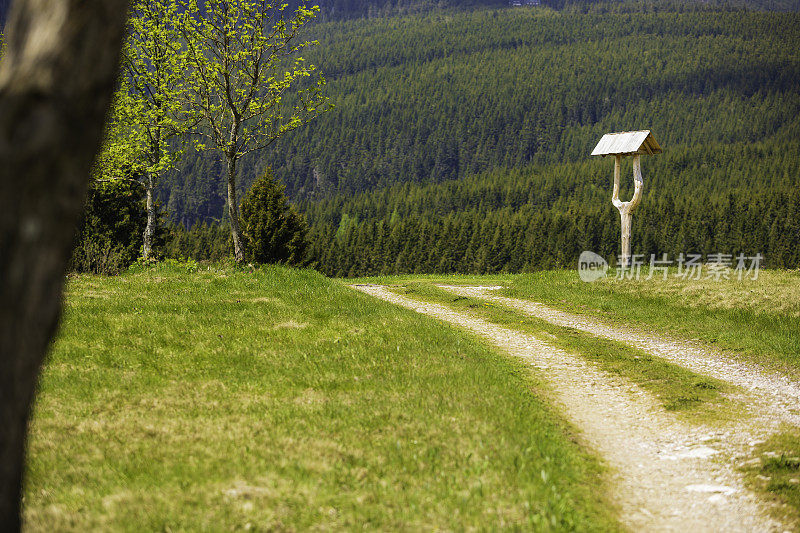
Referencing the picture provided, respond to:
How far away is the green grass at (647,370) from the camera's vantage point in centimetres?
1047

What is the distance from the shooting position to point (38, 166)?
11.2ft

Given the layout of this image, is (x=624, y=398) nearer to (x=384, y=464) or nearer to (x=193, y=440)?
(x=384, y=464)

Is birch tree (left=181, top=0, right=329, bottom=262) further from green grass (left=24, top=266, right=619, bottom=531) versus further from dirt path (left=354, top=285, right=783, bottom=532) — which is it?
dirt path (left=354, top=285, right=783, bottom=532)

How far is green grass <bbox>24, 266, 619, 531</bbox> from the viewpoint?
611cm

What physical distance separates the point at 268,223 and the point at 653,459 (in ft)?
146

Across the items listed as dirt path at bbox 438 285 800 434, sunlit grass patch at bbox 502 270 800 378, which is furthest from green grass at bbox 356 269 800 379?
dirt path at bbox 438 285 800 434

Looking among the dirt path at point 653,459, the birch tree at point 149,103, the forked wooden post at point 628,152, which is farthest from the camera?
the forked wooden post at point 628,152

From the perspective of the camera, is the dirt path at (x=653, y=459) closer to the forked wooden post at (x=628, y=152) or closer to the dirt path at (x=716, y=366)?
the dirt path at (x=716, y=366)

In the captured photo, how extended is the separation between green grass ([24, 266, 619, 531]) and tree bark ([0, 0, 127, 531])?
2.64 meters

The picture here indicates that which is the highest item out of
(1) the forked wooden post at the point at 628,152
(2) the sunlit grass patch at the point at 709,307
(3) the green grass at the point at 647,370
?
(1) the forked wooden post at the point at 628,152

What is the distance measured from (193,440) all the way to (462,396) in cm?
446

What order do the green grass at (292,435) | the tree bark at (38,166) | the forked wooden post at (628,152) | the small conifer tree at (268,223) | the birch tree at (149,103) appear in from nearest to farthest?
the tree bark at (38,166) → the green grass at (292,435) → the birch tree at (149,103) → the forked wooden post at (628,152) → the small conifer tree at (268,223)

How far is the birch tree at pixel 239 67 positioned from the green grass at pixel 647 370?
12.1m

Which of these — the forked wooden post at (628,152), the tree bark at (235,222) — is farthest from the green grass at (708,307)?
the tree bark at (235,222)
